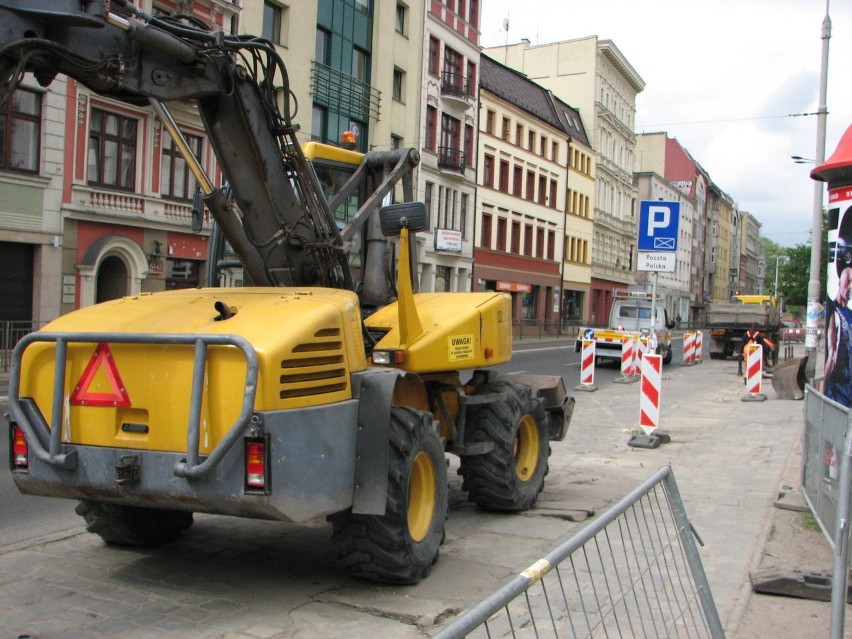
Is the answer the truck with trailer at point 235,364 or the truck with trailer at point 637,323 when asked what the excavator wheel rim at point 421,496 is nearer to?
the truck with trailer at point 235,364

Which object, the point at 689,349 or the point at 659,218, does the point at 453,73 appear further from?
the point at 659,218

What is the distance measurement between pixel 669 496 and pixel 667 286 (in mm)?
Result: 83196

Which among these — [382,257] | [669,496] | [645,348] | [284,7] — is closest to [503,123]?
[284,7]

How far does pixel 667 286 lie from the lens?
84250 millimetres

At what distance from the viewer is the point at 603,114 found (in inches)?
2650

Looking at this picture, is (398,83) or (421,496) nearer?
(421,496)

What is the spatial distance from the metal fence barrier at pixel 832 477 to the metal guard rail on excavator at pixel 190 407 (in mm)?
2868

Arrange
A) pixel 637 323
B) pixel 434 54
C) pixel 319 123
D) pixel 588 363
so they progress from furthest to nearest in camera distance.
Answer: pixel 434 54 < pixel 319 123 < pixel 637 323 < pixel 588 363

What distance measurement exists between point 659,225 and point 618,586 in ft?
35.9

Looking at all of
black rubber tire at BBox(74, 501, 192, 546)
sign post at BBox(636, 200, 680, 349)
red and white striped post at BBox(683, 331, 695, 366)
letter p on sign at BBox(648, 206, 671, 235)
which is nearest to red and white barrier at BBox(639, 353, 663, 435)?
sign post at BBox(636, 200, 680, 349)

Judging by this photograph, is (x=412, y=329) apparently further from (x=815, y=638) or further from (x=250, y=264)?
(x=815, y=638)

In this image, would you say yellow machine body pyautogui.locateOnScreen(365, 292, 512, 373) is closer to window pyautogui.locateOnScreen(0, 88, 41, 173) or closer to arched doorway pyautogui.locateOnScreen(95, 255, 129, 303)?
window pyautogui.locateOnScreen(0, 88, 41, 173)

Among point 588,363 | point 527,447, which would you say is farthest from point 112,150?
point 527,447

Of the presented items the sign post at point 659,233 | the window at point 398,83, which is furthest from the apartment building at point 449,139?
the sign post at point 659,233
